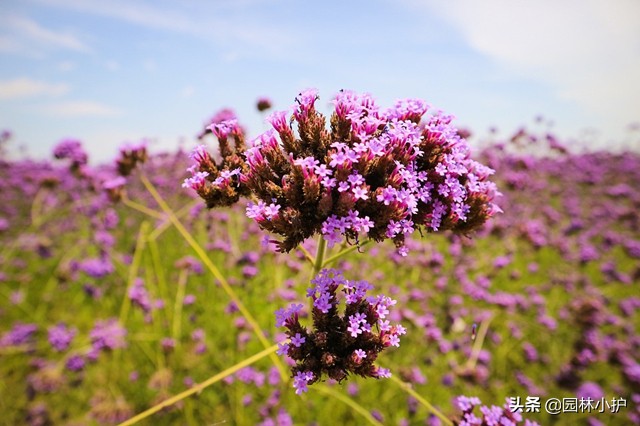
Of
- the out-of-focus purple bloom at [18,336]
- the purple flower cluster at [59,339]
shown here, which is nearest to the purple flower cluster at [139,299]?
the purple flower cluster at [59,339]

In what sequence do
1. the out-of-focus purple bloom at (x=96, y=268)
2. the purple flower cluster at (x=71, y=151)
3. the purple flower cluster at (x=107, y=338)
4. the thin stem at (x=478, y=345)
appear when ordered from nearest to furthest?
1. the thin stem at (x=478, y=345)
2. the purple flower cluster at (x=107, y=338)
3. the purple flower cluster at (x=71, y=151)
4. the out-of-focus purple bloom at (x=96, y=268)


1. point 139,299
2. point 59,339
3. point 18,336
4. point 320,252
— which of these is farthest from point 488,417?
point 18,336

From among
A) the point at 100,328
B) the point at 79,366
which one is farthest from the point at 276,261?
the point at 79,366

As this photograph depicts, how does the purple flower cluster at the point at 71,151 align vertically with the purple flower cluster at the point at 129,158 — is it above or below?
below

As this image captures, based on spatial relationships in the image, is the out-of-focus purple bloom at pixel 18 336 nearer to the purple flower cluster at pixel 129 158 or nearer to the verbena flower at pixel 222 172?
the purple flower cluster at pixel 129 158

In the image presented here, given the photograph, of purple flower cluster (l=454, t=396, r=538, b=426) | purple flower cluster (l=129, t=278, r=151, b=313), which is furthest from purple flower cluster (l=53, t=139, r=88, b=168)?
purple flower cluster (l=454, t=396, r=538, b=426)

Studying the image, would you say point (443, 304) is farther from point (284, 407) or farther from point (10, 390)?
point (10, 390)
